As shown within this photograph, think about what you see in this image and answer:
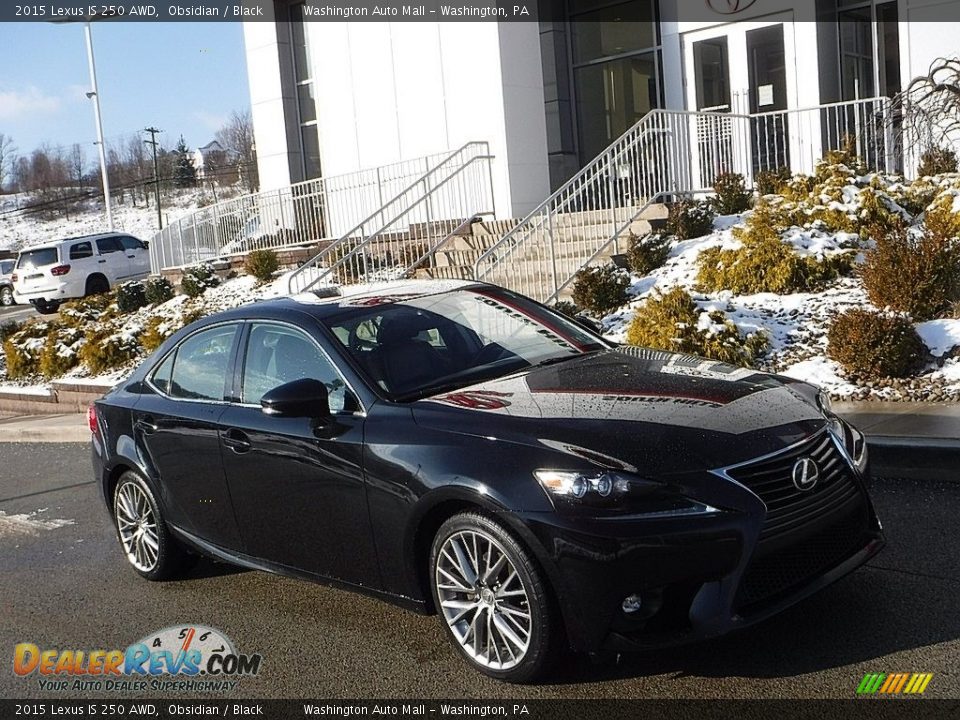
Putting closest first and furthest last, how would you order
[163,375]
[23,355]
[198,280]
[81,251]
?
[163,375]
[23,355]
[198,280]
[81,251]

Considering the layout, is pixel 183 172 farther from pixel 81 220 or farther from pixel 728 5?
pixel 728 5

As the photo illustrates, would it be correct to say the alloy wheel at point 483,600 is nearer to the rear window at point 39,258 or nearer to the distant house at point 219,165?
the rear window at point 39,258

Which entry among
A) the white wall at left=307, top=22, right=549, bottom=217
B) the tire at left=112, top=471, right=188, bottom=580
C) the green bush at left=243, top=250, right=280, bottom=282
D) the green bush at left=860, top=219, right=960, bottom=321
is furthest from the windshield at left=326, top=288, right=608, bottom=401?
the green bush at left=243, top=250, right=280, bottom=282

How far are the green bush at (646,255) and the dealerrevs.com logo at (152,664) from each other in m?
8.34

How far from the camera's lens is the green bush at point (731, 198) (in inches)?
538

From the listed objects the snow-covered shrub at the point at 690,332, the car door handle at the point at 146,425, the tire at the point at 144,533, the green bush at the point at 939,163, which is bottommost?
the tire at the point at 144,533

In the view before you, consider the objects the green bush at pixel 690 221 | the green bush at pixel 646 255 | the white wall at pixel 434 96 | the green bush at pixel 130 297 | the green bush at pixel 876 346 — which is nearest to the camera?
the green bush at pixel 876 346

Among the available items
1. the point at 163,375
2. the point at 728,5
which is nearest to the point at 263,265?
the point at 728,5

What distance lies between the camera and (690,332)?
995cm

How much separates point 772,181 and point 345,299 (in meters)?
9.45

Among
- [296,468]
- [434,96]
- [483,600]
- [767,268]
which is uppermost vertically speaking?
[434,96]

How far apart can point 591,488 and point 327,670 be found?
1.59 meters

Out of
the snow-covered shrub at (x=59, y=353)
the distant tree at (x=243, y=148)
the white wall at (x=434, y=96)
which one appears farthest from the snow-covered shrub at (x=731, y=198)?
the distant tree at (x=243, y=148)

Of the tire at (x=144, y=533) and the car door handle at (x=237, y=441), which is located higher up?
the car door handle at (x=237, y=441)
